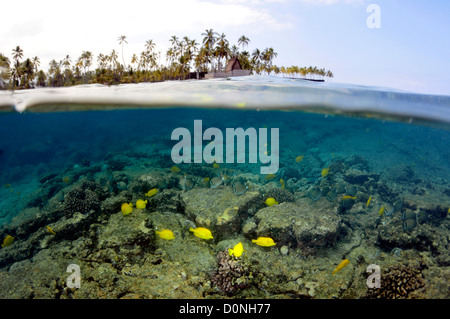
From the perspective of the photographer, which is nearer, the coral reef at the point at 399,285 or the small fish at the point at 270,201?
the coral reef at the point at 399,285

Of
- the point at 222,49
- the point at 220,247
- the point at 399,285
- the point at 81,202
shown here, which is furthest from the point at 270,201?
the point at 222,49

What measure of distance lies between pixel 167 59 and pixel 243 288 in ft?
215

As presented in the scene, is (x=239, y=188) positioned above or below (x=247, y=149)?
above

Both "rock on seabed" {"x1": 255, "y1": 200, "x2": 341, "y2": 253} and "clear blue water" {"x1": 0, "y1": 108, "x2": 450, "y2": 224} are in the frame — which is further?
"clear blue water" {"x1": 0, "y1": 108, "x2": 450, "y2": 224}

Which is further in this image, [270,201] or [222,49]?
[222,49]

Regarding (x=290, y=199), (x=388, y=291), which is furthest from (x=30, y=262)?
(x=388, y=291)

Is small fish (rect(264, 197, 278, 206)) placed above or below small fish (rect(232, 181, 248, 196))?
below

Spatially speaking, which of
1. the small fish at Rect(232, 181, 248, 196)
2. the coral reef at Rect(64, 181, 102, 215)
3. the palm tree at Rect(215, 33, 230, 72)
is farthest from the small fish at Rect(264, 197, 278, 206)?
the palm tree at Rect(215, 33, 230, 72)

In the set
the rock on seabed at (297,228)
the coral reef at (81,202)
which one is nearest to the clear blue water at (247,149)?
Result: the coral reef at (81,202)

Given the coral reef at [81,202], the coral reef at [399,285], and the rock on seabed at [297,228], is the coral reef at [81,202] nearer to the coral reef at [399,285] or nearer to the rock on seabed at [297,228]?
the rock on seabed at [297,228]

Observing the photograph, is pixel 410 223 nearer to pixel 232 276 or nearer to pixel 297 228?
pixel 297 228

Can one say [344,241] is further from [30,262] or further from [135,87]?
[135,87]

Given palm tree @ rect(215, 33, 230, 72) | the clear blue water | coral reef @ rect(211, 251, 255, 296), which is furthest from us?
palm tree @ rect(215, 33, 230, 72)

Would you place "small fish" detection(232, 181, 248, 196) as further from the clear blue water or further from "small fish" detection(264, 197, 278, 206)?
the clear blue water
